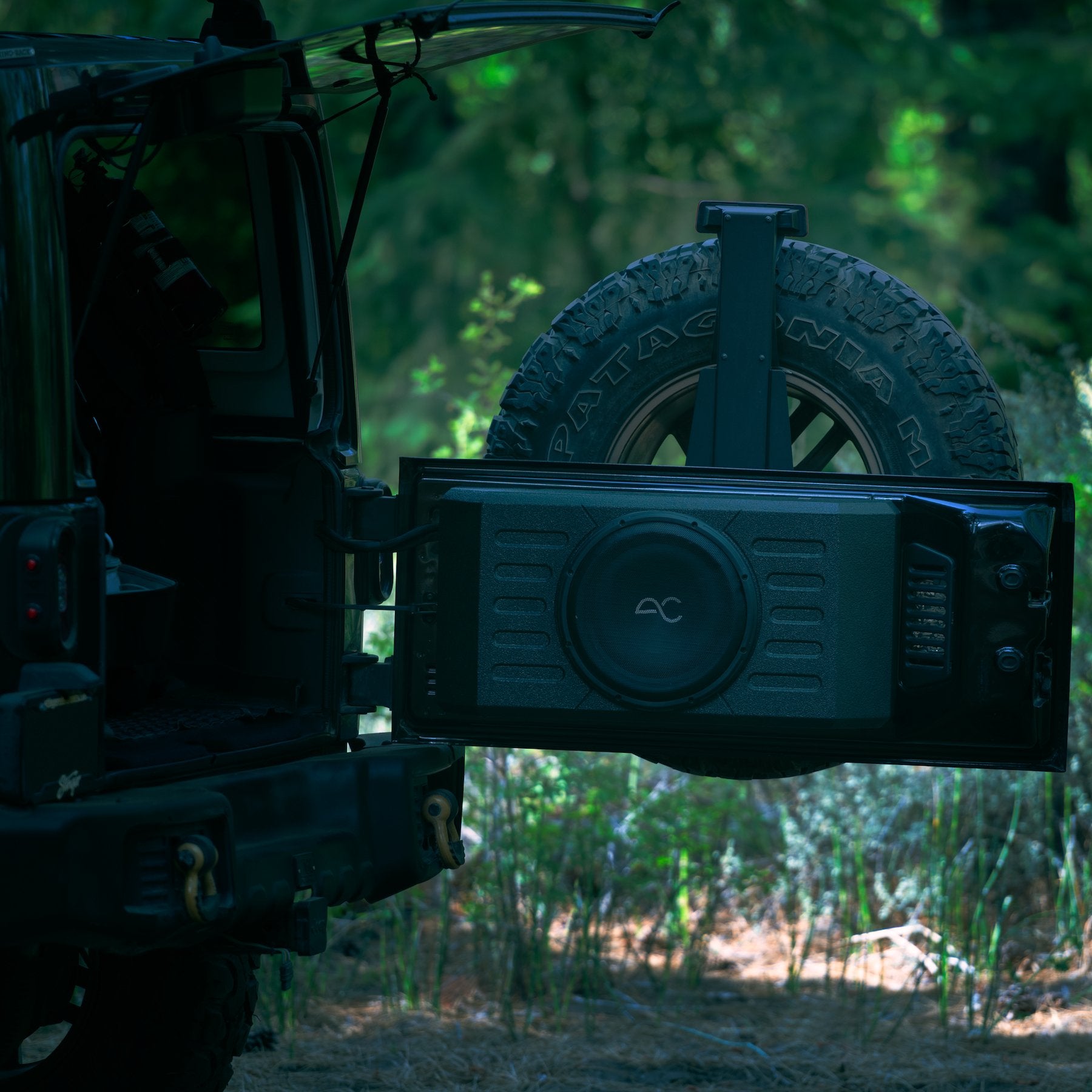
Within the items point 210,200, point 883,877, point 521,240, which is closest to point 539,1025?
point 883,877

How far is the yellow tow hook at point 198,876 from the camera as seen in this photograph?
2.85 metres

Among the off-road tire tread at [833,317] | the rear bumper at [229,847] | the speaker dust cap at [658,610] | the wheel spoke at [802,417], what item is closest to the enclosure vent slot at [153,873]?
the rear bumper at [229,847]

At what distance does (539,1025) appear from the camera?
4684 mm

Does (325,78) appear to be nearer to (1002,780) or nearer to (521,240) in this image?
(1002,780)

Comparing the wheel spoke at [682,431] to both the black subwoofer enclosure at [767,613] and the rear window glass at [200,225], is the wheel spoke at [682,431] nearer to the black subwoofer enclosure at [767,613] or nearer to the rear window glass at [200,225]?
the black subwoofer enclosure at [767,613]

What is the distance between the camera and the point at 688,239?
10.6 metres

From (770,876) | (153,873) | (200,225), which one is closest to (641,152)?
(770,876)

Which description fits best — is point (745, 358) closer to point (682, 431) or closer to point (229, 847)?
point (682, 431)

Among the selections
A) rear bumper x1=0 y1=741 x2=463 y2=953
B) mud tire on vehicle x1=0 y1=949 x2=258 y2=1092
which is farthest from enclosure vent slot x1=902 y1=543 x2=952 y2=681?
mud tire on vehicle x1=0 y1=949 x2=258 y2=1092

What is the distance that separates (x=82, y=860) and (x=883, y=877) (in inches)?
137

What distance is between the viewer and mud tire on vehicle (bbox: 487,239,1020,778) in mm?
3326

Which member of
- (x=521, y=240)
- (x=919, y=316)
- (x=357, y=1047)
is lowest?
(x=357, y=1047)

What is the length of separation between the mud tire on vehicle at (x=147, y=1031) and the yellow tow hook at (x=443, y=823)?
22.5 inches

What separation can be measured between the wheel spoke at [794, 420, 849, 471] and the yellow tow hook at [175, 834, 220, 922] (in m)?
1.51
